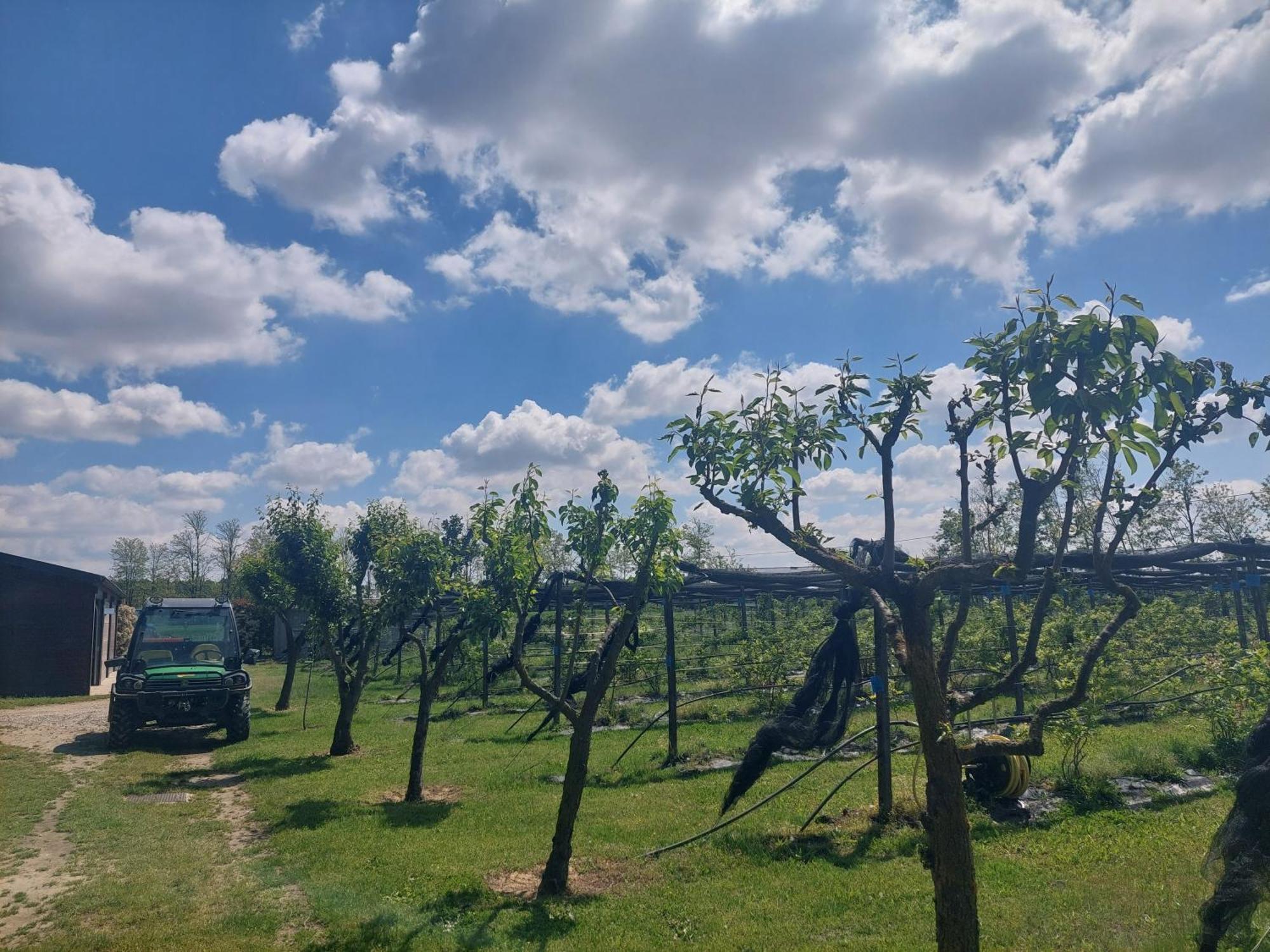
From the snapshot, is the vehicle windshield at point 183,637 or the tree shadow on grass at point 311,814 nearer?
the tree shadow on grass at point 311,814

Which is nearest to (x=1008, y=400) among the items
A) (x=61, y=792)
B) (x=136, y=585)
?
(x=61, y=792)

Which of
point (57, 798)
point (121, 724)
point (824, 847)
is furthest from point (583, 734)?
→ point (121, 724)

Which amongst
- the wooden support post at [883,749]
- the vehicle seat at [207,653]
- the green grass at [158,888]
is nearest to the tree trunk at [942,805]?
the wooden support post at [883,749]

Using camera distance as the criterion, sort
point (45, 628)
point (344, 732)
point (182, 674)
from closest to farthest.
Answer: point (344, 732) < point (182, 674) < point (45, 628)

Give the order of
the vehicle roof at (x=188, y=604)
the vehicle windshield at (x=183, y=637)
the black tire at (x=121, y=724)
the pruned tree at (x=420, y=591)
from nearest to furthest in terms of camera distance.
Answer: the pruned tree at (x=420, y=591)
the black tire at (x=121, y=724)
the vehicle windshield at (x=183, y=637)
the vehicle roof at (x=188, y=604)

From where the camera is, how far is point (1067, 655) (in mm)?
10453

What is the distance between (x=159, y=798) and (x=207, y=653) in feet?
20.1

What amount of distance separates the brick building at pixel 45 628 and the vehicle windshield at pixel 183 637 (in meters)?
10.5

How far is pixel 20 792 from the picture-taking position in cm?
1037

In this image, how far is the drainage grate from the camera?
10.4 meters

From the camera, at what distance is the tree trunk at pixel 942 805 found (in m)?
3.78

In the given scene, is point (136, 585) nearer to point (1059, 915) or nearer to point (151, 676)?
point (151, 676)

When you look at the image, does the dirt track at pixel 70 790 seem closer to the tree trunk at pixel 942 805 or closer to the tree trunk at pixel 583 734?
the tree trunk at pixel 583 734

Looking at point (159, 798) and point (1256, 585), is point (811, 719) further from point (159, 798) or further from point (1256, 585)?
point (1256, 585)
